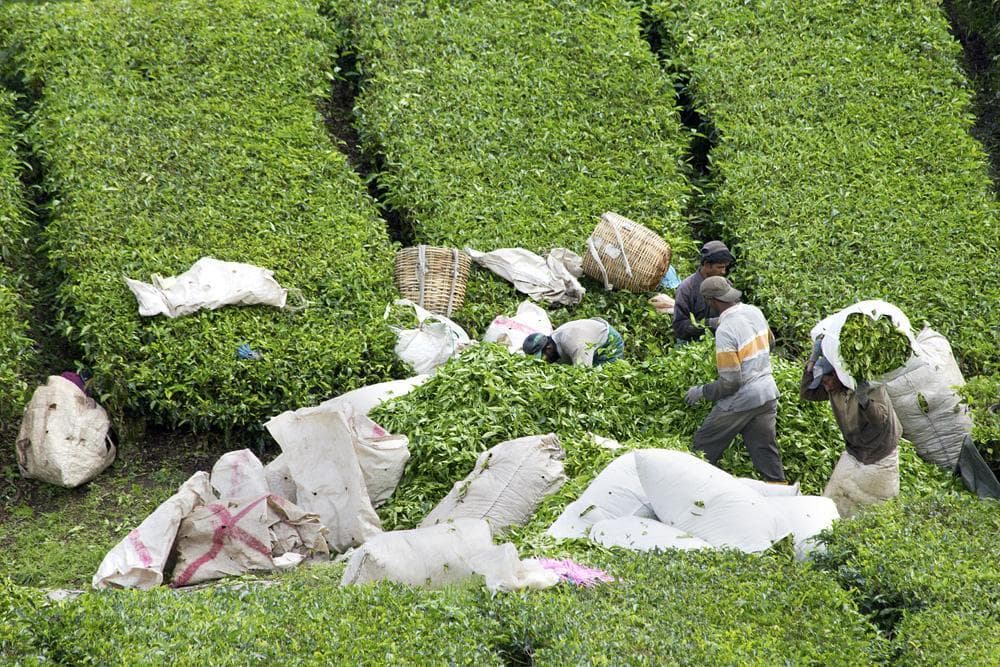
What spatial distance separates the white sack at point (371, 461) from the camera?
699cm

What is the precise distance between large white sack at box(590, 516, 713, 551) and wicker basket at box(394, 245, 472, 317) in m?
3.08

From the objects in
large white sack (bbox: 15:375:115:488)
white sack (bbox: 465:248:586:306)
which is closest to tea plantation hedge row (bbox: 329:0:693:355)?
white sack (bbox: 465:248:586:306)

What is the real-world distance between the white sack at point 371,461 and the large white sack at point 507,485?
33 cm

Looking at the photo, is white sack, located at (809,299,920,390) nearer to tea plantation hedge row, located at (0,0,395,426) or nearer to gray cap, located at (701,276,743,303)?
gray cap, located at (701,276,743,303)

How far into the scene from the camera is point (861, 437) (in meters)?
6.86

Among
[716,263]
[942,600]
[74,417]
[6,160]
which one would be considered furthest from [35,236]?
[942,600]

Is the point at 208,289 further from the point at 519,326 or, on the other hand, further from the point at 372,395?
the point at 519,326

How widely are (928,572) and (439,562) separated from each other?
6.65ft

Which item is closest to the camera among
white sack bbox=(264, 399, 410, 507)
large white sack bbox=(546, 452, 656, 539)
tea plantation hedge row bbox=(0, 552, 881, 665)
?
tea plantation hedge row bbox=(0, 552, 881, 665)

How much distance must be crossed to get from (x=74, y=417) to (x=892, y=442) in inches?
183

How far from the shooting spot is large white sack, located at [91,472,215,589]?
20.1ft

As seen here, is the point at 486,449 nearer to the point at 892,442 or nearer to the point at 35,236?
the point at 892,442

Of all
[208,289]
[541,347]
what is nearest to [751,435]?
[541,347]

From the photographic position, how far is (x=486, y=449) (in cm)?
724
